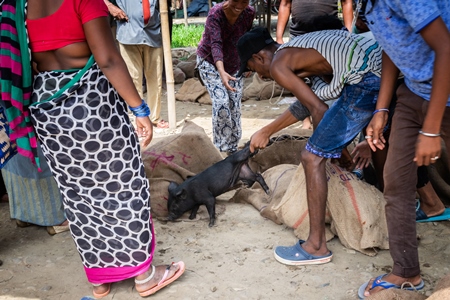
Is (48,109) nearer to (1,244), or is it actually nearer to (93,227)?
(93,227)

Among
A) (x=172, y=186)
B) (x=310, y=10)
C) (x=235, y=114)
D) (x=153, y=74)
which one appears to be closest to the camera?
(x=172, y=186)

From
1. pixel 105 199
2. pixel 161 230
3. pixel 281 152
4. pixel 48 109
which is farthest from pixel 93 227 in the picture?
pixel 281 152

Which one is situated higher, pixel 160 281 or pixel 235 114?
pixel 235 114

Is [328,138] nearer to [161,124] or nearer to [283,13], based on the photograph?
[283,13]

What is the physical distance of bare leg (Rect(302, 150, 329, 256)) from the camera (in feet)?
9.87

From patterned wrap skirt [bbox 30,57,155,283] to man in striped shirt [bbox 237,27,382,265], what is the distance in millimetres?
971

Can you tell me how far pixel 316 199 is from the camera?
120 inches

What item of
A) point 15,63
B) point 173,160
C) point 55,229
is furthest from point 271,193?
point 15,63

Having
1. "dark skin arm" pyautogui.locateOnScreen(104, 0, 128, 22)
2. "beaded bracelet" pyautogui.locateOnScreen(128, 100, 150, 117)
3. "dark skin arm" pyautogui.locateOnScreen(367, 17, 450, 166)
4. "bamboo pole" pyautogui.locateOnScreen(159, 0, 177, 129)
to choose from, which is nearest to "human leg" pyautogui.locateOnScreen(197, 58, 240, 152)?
"bamboo pole" pyautogui.locateOnScreen(159, 0, 177, 129)

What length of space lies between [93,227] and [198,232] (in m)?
1.11

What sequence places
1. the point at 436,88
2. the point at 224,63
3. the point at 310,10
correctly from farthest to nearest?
the point at 224,63 < the point at 310,10 < the point at 436,88

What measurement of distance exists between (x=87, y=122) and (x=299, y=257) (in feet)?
4.98

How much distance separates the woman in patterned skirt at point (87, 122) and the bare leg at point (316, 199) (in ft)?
3.20

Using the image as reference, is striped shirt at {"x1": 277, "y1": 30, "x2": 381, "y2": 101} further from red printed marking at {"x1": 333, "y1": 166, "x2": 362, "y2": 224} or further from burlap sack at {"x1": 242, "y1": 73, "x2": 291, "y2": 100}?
burlap sack at {"x1": 242, "y1": 73, "x2": 291, "y2": 100}
